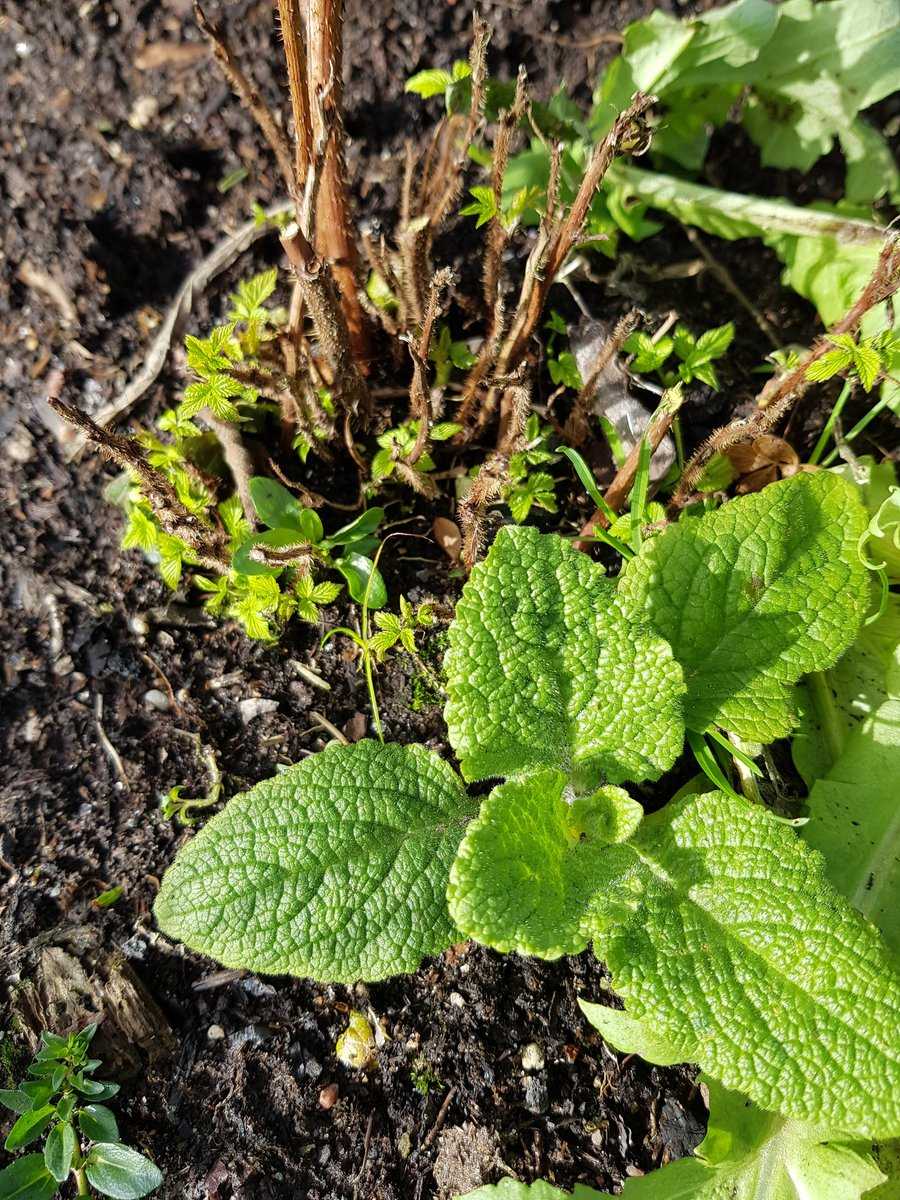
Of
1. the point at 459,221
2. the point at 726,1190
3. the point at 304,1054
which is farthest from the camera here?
the point at 459,221

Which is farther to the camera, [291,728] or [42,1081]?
[291,728]

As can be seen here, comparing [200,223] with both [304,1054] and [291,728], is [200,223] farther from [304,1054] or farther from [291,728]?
[304,1054]

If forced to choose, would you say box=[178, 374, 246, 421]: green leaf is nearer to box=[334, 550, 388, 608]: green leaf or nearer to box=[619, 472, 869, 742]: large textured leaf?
box=[334, 550, 388, 608]: green leaf

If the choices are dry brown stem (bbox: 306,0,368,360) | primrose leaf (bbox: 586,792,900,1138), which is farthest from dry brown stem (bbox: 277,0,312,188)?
primrose leaf (bbox: 586,792,900,1138)

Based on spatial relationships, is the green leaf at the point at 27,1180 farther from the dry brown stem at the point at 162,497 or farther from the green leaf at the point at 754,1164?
the dry brown stem at the point at 162,497

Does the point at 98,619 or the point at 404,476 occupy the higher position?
the point at 404,476

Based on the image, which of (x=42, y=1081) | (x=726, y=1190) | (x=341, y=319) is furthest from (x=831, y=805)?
(x=42, y=1081)

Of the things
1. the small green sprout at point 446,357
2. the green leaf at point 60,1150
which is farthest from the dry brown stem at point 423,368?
the green leaf at point 60,1150
